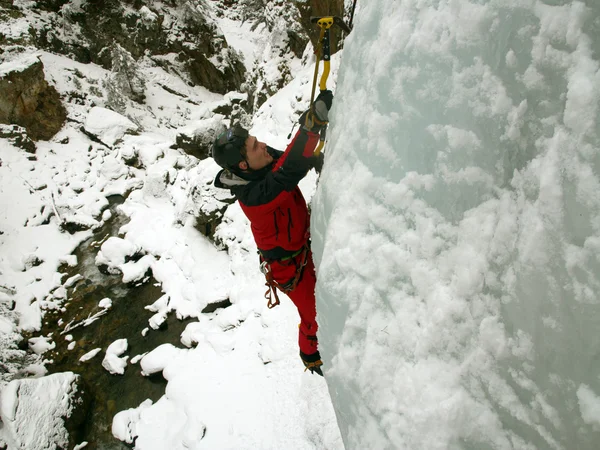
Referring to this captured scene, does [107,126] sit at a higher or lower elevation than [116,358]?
higher

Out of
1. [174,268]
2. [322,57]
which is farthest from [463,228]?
[174,268]

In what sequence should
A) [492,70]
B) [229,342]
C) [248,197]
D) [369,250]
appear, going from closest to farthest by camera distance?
[492,70]
[369,250]
[248,197]
[229,342]

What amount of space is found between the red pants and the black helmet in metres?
0.89

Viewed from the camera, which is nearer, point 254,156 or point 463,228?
point 463,228

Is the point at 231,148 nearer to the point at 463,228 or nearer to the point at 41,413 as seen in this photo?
the point at 463,228

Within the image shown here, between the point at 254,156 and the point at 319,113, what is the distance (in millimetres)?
559

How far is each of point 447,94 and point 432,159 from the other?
0.69 feet

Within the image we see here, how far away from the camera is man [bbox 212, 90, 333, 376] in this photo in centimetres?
202

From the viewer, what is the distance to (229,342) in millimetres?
4965

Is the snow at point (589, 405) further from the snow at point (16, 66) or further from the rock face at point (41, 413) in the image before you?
the snow at point (16, 66)

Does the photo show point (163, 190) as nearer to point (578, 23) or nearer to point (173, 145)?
point (173, 145)

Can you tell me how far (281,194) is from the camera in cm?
227

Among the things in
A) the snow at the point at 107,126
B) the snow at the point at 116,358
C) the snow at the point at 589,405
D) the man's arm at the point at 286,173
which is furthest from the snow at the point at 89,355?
the snow at the point at 107,126

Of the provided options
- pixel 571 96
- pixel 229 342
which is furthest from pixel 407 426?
pixel 229 342
